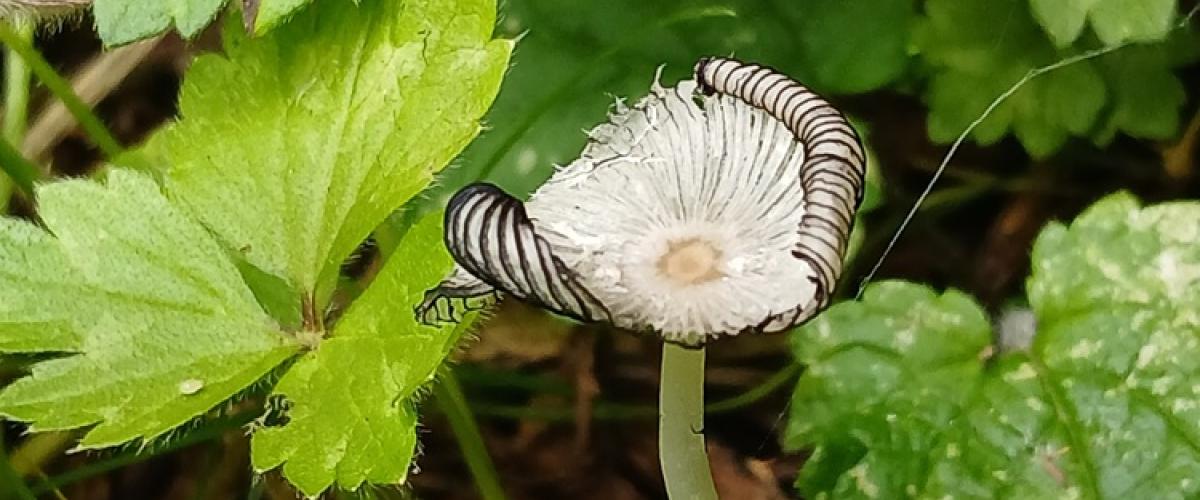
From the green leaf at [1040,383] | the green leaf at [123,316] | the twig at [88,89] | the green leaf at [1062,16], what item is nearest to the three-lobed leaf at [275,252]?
the green leaf at [123,316]

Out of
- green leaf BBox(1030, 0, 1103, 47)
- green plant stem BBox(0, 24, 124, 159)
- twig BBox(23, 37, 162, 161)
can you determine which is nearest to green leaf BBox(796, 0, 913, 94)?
green leaf BBox(1030, 0, 1103, 47)

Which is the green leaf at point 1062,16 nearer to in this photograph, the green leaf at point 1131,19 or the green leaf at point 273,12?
the green leaf at point 1131,19

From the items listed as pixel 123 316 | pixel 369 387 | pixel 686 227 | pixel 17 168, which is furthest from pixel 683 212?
pixel 17 168

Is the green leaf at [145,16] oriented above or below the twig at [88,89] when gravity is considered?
below

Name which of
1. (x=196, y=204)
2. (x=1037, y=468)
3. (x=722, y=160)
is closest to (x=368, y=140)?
(x=196, y=204)

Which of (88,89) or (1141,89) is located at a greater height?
(88,89)

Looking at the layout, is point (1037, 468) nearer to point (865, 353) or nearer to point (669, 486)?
point (865, 353)

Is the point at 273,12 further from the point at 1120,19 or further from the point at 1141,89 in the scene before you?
the point at 1141,89
